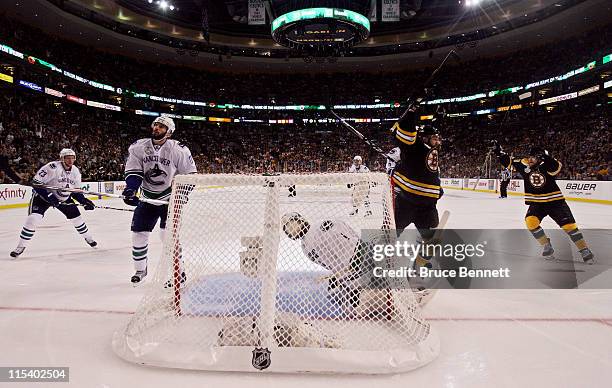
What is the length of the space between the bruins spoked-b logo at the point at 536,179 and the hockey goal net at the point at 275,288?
285cm

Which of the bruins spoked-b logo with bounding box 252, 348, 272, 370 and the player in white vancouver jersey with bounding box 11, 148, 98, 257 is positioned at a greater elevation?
the player in white vancouver jersey with bounding box 11, 148, 98, 257

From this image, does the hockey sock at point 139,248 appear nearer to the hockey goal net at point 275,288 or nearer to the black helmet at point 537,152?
the hockey goal net at point 275,288

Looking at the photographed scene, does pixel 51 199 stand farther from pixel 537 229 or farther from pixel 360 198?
pixel 537 229

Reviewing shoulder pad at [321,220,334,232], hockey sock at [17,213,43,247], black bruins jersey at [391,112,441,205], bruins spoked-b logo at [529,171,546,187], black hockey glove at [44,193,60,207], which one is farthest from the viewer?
black hockey glove at [44,193,60,207]

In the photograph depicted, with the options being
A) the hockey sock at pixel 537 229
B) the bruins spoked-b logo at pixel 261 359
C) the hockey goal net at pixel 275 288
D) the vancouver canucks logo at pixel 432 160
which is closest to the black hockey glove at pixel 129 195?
the hockey goal net at pixel 275 288

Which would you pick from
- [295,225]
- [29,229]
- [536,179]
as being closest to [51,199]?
[29,229]

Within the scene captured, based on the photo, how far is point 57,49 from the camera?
2150 centimetres

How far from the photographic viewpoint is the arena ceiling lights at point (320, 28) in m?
14.5

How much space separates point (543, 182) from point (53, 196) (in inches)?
237

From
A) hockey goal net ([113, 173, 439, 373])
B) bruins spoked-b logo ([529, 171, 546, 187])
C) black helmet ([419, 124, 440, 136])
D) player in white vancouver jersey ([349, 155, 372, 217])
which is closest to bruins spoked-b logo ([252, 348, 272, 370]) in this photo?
hockey goal net ([113, 173, 439, 373])

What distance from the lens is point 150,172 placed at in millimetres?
3523

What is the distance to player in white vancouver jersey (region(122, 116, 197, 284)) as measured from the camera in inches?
137

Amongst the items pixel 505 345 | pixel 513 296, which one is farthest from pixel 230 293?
pixel 513 296

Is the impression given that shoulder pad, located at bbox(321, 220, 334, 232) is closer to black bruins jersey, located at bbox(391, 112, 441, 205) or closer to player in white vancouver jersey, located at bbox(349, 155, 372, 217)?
player in white vancouver jersey, located at bbox(349, 155, 372, 217)
